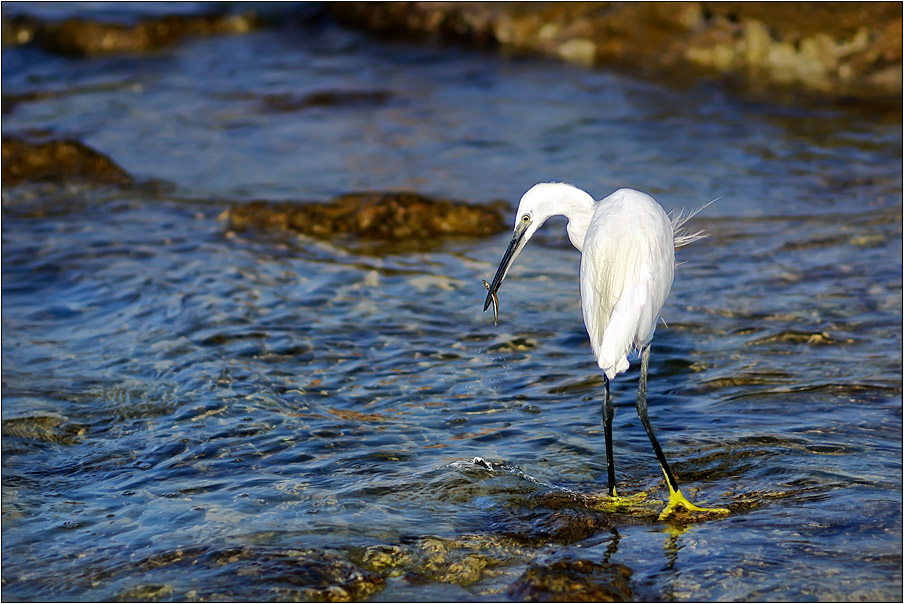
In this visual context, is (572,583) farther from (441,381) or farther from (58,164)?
(58,164)

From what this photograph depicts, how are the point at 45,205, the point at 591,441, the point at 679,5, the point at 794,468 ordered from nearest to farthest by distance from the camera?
the point at 794,468 < the point at 591,441 < the point at 45,205 < the point at 679,5

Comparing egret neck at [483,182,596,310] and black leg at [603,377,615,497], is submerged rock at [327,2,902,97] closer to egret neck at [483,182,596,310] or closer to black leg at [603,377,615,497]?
egret neck at [483,182,596,310]

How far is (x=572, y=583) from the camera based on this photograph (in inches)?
→ 119

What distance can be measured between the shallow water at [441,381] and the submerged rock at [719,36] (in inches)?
61.2

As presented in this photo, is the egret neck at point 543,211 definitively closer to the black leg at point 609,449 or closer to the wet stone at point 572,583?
the black leg at point 609,449

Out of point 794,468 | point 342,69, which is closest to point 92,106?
point 342,69

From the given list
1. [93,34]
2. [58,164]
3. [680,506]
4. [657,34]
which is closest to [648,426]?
[680,506]

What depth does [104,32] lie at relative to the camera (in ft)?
46.3

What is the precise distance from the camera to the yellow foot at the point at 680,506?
3.53 m

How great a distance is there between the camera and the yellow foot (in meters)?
3.53

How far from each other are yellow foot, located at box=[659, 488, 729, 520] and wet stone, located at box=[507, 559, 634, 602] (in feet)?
1.48

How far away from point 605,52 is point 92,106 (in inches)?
238

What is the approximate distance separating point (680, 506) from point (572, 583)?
71 cm

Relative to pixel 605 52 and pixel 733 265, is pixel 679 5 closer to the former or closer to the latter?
pixel 605 52
